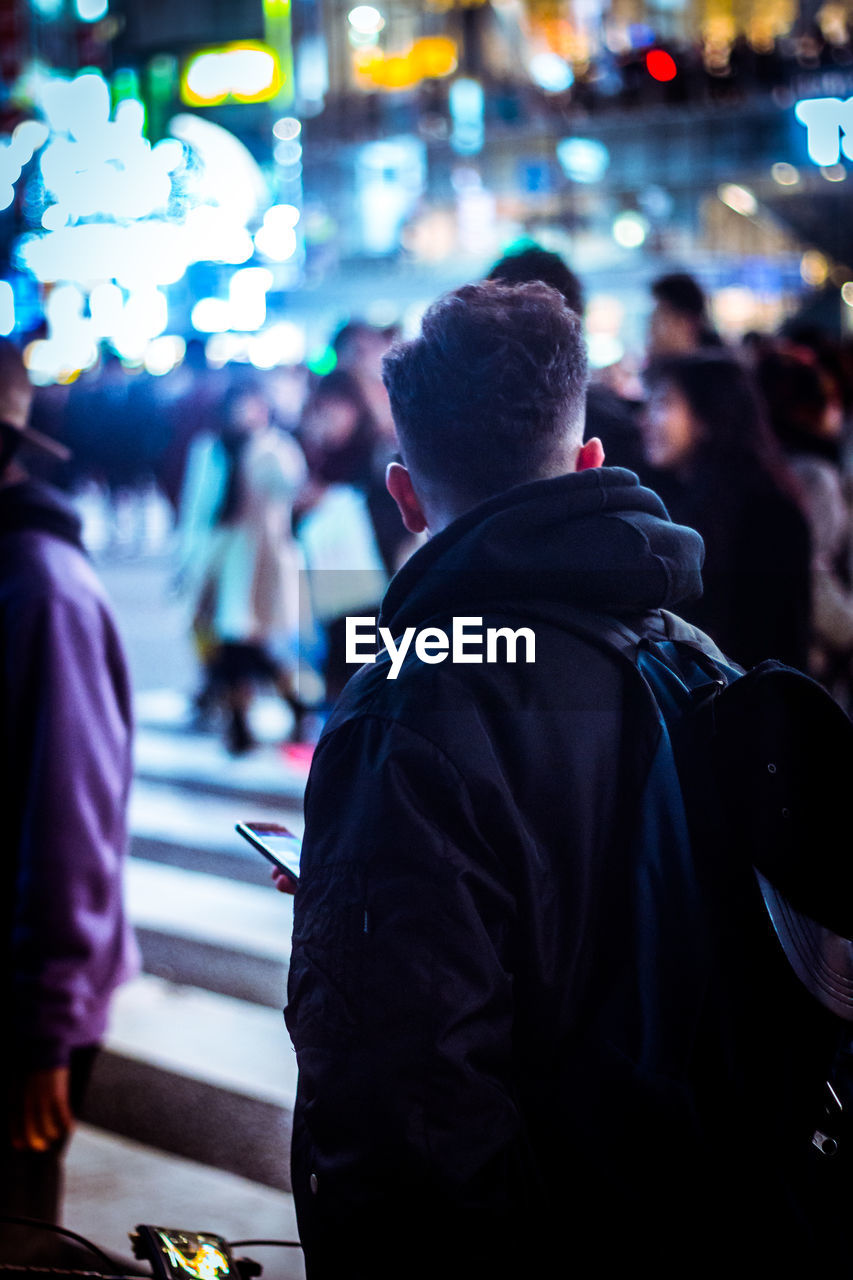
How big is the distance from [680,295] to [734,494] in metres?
1.66

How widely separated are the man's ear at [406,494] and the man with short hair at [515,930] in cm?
6

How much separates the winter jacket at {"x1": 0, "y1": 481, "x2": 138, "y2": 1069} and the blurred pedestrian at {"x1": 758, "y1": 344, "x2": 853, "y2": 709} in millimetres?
2347

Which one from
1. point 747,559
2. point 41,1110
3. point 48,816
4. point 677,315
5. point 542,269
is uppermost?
point 677,315

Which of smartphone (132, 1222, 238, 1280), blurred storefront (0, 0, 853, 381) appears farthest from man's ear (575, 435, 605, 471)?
blurred storefront (0, 0, 853, 381)

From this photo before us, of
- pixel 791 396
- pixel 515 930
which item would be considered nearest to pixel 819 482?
pixel 791 396

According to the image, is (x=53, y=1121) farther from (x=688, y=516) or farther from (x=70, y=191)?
(x=70, y=191)

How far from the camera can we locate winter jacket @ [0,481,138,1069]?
2428 mm

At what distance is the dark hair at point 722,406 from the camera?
8.96 ft

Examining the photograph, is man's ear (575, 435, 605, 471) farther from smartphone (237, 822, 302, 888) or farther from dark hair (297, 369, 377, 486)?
dark hair (297, 369, 377, 486)

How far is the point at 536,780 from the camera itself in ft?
4.50

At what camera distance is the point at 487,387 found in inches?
55.7

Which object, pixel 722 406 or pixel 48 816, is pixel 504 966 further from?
pixel 722 406

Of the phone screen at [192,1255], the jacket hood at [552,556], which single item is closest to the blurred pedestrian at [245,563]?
the phone screen at [192,1255]

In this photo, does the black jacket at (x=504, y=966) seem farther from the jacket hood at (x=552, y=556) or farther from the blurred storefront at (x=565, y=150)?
the blurred storefront at (x=565, y=150)
